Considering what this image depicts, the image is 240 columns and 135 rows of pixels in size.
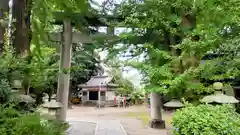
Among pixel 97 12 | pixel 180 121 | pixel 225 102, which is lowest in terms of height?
pixel 180 121

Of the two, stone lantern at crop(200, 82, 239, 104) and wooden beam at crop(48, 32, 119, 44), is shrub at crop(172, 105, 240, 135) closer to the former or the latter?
stone lantern at crop(200, 82, 239, 104)

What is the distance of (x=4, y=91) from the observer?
4207 mm

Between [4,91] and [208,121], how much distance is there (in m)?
3.64

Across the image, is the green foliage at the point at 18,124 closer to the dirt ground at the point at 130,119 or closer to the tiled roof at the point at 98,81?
the dirt ground at the point at 130,119

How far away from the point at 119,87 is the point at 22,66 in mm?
20283

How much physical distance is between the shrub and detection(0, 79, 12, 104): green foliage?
3.25 meters

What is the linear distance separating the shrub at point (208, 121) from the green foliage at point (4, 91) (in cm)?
325

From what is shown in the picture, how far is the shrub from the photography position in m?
3.70

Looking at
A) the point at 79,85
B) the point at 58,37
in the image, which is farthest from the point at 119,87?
the point at 58,37

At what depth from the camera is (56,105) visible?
6871mm

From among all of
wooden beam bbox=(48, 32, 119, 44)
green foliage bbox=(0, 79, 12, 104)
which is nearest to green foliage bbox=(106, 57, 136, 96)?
wooden beam bbox=(48, 32, 119, 44)

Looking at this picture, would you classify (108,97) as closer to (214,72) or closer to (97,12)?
(97,12)

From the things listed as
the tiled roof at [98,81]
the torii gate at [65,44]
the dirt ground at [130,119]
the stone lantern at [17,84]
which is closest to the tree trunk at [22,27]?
the stone lantern at [17,84]

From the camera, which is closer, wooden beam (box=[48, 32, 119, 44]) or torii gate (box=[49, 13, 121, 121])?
torii gate (box=[49, 13, 121, 121])
